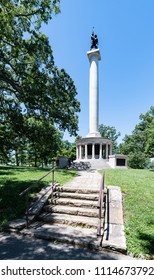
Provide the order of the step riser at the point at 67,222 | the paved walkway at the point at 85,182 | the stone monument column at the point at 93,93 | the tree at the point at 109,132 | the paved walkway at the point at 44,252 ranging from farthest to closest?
the tree at the point at 109,132 < the stone monument column at the point at 93,93 < the paved walkway at the point at 85,182 < the step riser at the point at 67,222 < the paved walkway at the point at 44,252

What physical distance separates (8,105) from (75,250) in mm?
9727

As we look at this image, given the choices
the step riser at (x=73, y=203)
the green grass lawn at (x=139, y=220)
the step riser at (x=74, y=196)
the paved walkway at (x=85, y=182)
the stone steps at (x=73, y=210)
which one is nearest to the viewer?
the green grass lawn at (x=139, y=220)

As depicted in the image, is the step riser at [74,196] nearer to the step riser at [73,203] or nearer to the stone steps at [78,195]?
the stone steps at [78,195]

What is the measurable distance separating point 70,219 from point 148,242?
2078mm

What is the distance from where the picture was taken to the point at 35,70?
30.4ft

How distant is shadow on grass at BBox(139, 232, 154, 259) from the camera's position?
3.25 meters

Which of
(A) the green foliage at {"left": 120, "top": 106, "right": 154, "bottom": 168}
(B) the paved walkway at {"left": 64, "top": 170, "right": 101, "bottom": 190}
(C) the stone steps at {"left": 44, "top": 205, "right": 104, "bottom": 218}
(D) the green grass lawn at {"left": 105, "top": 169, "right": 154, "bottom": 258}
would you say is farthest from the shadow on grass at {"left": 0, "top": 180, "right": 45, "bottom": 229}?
(A) the green foliage at {"left": 120, "top": 106, "right": 154, "bottom": 168}

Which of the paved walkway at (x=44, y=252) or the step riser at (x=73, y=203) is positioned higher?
the step riser at (x=73, y=203)

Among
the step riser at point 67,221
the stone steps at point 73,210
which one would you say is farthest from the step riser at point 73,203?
the step riser at point 67,221

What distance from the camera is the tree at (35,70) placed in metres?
7.87

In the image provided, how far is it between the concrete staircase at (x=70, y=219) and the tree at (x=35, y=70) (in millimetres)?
5265

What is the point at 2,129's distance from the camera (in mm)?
14742

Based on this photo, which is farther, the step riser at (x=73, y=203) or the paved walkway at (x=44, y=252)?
the step riser at (x=73, y=203)
